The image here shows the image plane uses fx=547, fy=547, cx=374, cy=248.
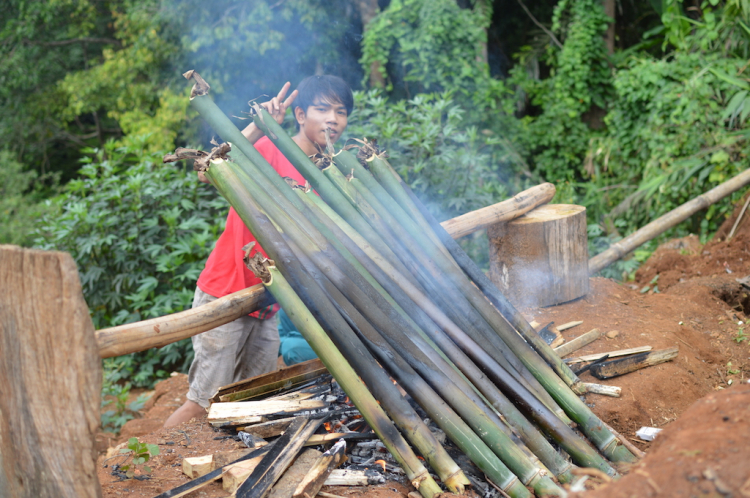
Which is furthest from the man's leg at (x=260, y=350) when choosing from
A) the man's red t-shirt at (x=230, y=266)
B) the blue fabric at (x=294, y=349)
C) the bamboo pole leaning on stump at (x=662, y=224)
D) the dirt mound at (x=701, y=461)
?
the bamboo pole leaning on stump at (x=662, y=224)

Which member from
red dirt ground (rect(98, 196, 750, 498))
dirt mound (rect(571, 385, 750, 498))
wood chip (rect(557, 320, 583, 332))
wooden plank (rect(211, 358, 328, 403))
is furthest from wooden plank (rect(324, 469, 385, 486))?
wood chip (rect(557, 320, 583, 332))

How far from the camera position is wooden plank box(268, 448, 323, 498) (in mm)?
1960

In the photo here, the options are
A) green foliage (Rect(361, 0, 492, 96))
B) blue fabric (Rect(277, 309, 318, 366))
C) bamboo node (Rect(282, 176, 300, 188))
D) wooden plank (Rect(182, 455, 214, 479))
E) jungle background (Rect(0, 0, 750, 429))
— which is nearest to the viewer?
wooden plank (Rect(182, 455, 214, 479))

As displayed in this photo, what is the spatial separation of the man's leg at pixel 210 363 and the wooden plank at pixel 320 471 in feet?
3.63

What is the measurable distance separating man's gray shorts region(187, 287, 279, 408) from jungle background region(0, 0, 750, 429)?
145 centimetres

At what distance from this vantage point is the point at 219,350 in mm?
3064

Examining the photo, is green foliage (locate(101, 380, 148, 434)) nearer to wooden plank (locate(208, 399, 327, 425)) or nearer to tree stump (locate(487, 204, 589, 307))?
wooden plank (locate(208, 399, 327, 425))

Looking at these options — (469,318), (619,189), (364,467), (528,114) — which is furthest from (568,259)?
(528,114)

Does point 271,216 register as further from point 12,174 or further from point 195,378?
point 12,174

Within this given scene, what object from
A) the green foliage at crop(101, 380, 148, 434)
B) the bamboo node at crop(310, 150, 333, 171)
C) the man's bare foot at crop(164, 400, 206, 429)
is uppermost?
the bamboo node at crop(310, 150, 333, 171)

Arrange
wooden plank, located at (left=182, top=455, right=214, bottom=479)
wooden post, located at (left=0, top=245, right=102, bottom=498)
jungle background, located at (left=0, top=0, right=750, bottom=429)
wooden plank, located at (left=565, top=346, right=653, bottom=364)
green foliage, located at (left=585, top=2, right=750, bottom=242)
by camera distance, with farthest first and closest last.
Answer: green foliage, located at (left=585, top=2, right=750, bottom=242), jungle background, located at (left=0, top=0, right=750, bottom=429), wooden plank, located at (left=565, top=346, right=653, bottom=364), wooden plank, located at (left=182, top=455, right=214, bottom=479), wooden post, located at (left=0, top=245, right=102, bottom=498)

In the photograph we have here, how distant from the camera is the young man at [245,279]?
2.96 m

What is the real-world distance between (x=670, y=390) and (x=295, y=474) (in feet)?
6.81

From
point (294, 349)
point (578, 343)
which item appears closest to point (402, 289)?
point (578, 343)
